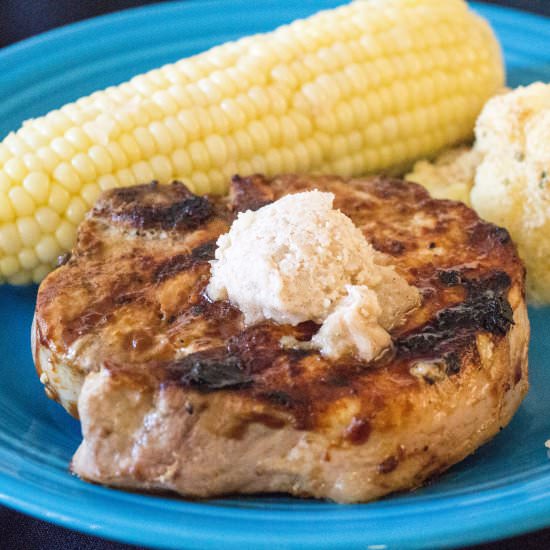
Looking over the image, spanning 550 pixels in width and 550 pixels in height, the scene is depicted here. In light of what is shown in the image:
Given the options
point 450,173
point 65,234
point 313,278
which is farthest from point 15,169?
point 450,173

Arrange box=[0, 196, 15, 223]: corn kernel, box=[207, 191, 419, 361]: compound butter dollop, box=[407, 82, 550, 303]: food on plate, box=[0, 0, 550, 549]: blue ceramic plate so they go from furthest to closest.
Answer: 1. box=[407, 82, 550, 303]: food on plate
2. box=[0, 196, 15, 223]: corn kernel
3. box=[207, 191, 419, 361]: compound butter dollop
4. box=[0, 0, 550, 549]: blue ceramic plate

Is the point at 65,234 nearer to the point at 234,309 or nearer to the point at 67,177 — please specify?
the point at 67,177

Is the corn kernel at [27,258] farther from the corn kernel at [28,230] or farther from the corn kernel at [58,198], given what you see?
the corn kernel at [58,198]

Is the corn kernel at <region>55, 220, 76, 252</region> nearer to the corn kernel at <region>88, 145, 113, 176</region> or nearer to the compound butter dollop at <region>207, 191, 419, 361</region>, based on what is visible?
the corn kernel at <region>88, 145, 113, 176</region>

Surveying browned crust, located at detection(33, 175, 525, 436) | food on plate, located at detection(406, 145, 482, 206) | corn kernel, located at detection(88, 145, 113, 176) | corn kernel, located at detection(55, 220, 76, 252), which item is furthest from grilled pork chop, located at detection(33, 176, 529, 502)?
food on plate, located at detection(406, 145, 482, 206)

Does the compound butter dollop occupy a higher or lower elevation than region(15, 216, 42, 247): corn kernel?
higher

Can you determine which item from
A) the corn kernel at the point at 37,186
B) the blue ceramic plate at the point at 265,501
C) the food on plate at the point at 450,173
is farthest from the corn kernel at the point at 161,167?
the food on plate at the point at 450,173
